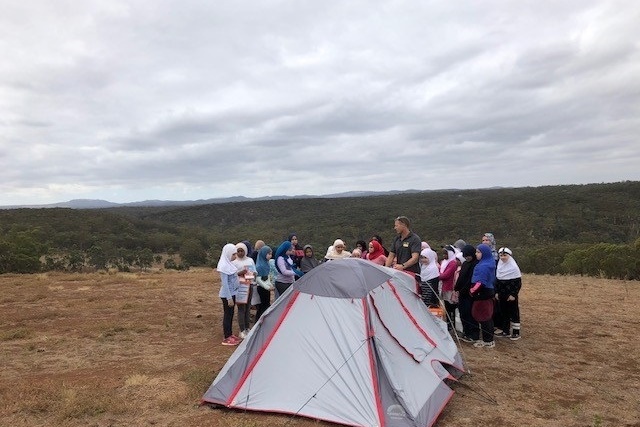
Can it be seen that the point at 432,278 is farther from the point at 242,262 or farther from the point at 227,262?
the point at 227,262

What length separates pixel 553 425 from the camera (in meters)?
4.85

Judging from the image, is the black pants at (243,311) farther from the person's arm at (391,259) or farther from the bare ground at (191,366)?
the person's arm at (391,259)

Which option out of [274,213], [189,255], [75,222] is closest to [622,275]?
[189,255]

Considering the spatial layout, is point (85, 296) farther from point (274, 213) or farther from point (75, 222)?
point (274, 213)

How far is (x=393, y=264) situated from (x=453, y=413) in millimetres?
2960

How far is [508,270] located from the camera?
7.63m

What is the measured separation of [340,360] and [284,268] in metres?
3.34

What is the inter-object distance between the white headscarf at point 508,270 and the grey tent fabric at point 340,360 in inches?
91.5

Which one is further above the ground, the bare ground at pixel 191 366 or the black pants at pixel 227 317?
the black pants at pixel 227 317

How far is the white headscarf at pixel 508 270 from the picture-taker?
25.0 feet

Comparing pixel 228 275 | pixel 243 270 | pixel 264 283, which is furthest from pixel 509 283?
pixel 228 275

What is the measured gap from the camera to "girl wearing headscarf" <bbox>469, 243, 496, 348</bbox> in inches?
282

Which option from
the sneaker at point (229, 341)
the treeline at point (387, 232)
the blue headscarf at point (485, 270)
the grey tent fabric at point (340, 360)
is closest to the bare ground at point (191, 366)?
the sneaker at point (229, 341)

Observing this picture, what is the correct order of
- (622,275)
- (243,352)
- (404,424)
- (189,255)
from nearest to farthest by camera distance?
(404,424), (243,352), (622,275), (189,255)
